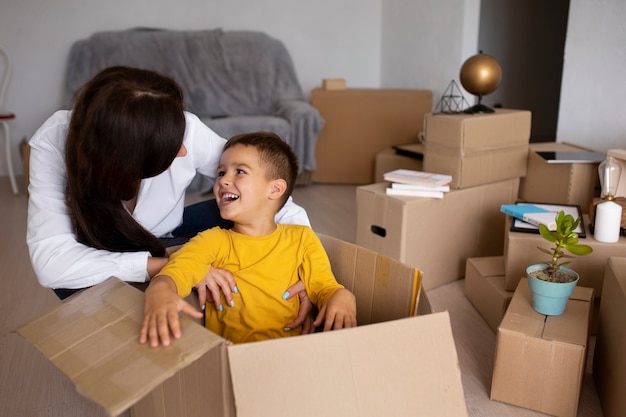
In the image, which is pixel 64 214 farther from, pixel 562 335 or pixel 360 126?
pixel 360 126

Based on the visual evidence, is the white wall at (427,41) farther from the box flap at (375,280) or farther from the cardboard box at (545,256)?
the box flap at (375,280)

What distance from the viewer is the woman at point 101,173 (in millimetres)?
1051

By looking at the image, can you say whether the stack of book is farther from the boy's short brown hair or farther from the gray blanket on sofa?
the gray blanket on sofa

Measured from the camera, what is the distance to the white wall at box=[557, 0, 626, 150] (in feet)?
8.37

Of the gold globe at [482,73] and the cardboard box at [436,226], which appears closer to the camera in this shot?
the cardboard box at [436,226]

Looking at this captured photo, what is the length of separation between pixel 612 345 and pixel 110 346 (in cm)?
119

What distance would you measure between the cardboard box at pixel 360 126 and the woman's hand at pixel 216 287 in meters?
2.67

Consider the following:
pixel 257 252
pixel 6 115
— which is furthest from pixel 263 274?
pixel 6 115

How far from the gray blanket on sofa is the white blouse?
235 centimetres

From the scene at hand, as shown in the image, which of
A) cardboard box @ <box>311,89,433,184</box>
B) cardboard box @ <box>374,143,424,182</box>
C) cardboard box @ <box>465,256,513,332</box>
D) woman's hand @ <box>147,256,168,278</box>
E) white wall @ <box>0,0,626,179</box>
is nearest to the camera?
woman's hand @ <box>147,256,168,278</box>

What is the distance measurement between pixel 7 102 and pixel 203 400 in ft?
12.8

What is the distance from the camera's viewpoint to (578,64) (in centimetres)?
269

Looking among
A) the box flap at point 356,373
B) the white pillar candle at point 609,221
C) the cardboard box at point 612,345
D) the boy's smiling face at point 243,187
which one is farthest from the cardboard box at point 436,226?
the box flap at point 356,373

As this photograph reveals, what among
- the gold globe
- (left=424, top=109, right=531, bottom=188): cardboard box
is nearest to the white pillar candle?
(left=424, top=109, right=531, bottom=188): cardboard box
